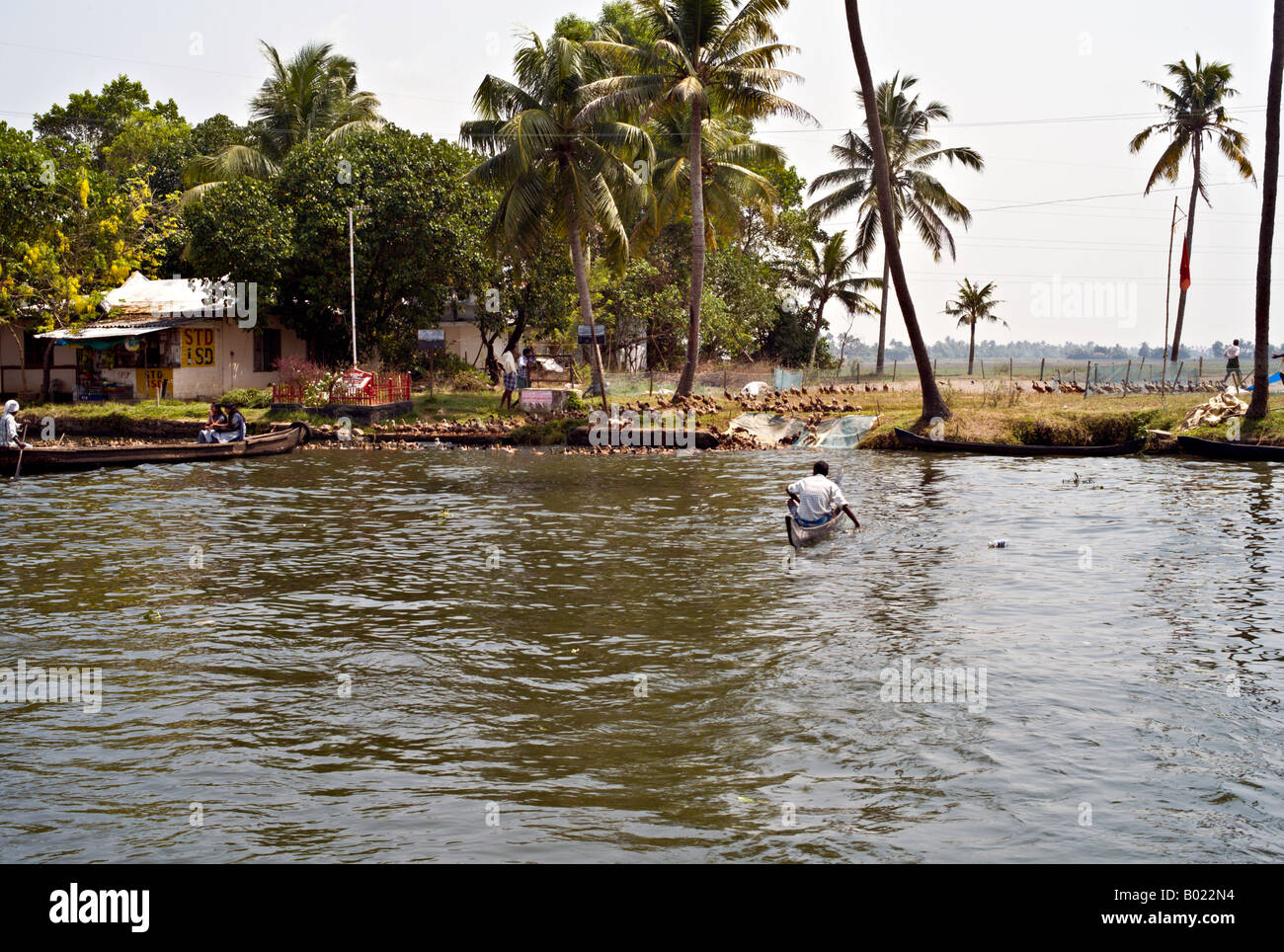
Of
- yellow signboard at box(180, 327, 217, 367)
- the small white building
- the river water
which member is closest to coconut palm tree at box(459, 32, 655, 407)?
the small white building

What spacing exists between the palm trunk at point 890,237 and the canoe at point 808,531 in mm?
16800

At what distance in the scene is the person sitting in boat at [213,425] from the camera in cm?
3147

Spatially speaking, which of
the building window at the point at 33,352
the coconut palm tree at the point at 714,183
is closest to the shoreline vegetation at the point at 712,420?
the building window at the point at 33,352

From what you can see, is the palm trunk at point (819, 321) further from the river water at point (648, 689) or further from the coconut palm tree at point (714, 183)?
the river water at point (648, 689)

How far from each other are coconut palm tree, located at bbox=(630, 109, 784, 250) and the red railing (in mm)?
11786

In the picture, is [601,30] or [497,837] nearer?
[497,837]

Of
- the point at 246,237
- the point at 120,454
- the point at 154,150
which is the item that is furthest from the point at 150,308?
the point at 154,150

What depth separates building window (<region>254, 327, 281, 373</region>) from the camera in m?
44.2

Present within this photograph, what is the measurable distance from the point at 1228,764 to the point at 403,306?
40305mm

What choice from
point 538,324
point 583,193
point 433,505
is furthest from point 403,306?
point 433,505

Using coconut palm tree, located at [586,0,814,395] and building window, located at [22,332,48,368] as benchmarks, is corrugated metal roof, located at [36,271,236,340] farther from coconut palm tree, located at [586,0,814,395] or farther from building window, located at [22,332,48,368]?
coconut palm tree, located at [586,0,814,395]

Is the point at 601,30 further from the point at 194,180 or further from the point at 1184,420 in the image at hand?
the point at 1184,420

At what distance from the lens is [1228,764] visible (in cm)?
844
